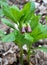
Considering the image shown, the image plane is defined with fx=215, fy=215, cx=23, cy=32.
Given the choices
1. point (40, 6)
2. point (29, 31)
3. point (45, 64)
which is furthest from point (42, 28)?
point (40, 6)

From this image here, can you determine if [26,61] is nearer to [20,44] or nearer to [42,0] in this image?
[20,44]

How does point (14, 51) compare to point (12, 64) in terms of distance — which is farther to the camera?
point (14, 51)

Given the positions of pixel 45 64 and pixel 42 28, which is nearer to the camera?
pixel 42 28

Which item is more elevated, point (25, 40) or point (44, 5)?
point (44, 5)

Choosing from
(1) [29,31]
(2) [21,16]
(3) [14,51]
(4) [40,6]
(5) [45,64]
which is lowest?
(5) [45,64]

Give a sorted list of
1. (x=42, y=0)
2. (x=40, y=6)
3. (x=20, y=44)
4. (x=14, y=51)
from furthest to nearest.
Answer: (x=42, y=0), (x=40, y=6), (x=14, y=51), (x=20, y=44)

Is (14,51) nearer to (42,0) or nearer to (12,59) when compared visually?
(12,59)

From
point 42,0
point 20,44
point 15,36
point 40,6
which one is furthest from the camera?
point 42,0

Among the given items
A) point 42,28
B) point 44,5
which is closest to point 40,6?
point 44,5

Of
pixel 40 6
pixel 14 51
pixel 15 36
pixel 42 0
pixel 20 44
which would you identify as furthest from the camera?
pixel 42 0
